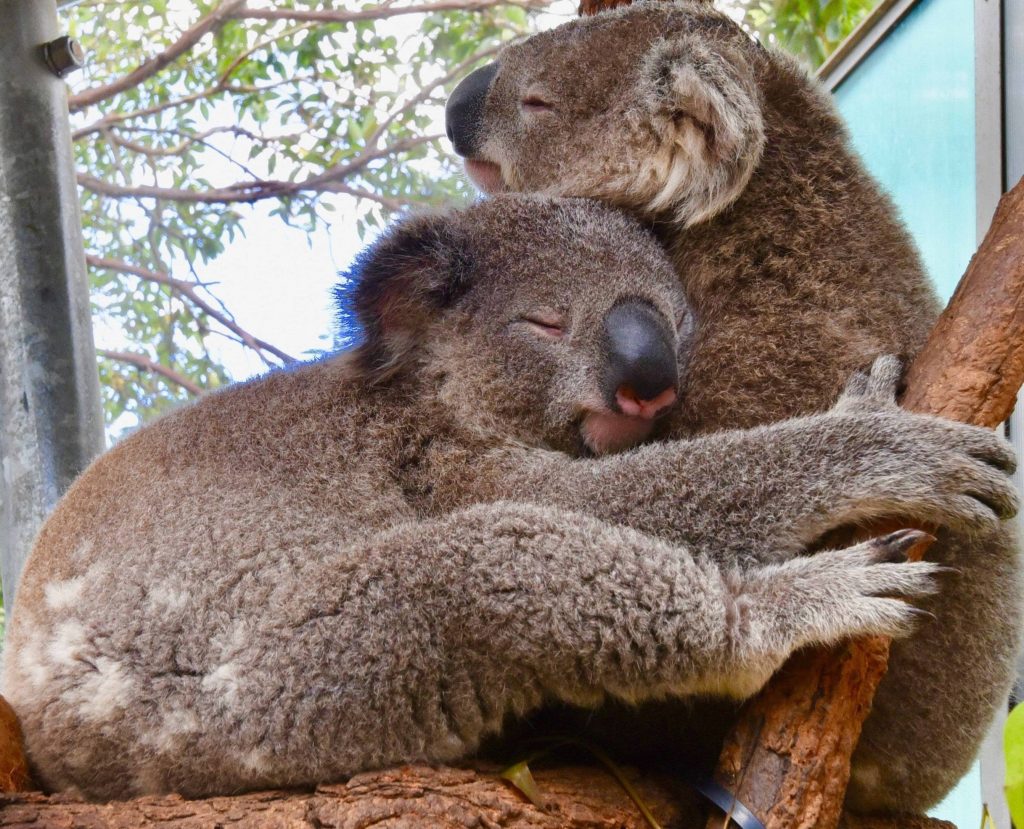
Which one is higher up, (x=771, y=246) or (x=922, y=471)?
(x=771, y=246)

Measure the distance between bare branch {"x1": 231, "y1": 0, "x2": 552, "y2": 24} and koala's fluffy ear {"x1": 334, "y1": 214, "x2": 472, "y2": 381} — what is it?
4.35 metres

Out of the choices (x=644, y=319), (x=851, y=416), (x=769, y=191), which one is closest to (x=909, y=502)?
(x=851, y=416)

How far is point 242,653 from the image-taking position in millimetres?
1903

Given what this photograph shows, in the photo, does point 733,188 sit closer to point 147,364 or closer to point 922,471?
point 922,471

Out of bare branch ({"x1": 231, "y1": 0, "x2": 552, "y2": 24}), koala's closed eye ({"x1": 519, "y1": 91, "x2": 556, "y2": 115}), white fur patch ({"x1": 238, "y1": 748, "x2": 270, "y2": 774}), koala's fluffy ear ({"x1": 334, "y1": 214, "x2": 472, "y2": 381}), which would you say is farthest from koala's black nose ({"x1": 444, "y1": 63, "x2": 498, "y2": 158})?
bare branch ({"x1": 231, "y1": 0, "x2": 552, "y2": 24})

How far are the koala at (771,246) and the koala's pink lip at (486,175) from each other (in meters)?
0.06

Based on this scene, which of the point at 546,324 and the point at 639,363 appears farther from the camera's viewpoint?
the point at 546,324

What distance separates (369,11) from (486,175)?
3816 millimetres

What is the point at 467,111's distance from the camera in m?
2.93

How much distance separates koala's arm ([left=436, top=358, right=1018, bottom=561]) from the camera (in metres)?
1.74

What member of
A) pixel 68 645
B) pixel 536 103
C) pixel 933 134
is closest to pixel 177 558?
pixel 68 645

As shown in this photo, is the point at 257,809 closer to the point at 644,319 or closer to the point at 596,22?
the point at 644,319

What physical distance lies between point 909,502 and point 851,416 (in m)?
0.21

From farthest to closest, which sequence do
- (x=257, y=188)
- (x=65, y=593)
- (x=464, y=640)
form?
(x=257, y=188), (x=65, y=593), (x=464, y=640)
